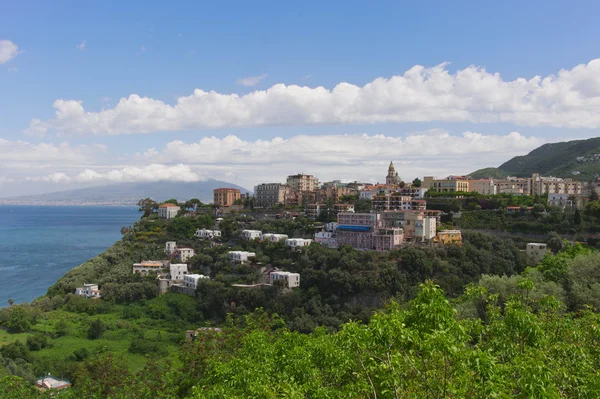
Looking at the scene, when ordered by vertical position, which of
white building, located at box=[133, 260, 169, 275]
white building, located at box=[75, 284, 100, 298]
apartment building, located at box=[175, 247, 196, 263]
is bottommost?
white building, located at box=[75, 284, 100, 298]

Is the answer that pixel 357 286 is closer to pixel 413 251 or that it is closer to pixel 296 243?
pixel 413 251

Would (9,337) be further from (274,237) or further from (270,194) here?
(270,194)

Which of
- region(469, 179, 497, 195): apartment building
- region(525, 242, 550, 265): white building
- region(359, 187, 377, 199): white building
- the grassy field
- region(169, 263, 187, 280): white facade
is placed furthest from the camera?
region(359, 187, 377, 199): white building

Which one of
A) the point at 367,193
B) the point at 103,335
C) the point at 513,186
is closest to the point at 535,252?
the point at 513,186

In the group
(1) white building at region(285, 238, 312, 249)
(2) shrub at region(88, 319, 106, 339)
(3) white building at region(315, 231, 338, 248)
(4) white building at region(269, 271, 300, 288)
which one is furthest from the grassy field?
(3) white building at region(315, 231, 338, 248)

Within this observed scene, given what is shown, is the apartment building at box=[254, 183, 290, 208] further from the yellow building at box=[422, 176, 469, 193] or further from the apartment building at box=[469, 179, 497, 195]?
the apartment building at box=[469, 179, 497, 195]

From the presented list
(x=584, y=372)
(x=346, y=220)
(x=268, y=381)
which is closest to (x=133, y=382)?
(x=268, y=381)

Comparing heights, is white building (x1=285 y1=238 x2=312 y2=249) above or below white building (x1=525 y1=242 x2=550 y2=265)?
above
